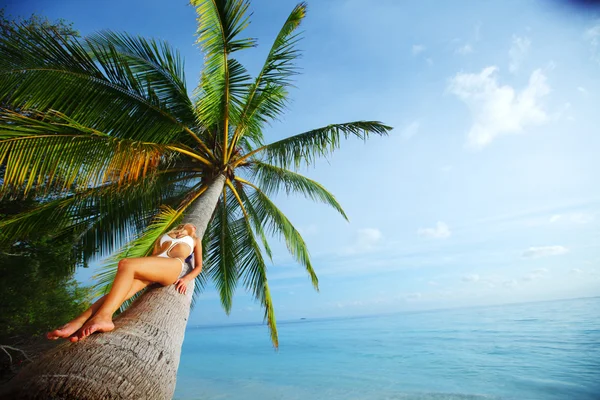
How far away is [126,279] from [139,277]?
148 mm

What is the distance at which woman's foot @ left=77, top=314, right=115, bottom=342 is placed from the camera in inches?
65.0

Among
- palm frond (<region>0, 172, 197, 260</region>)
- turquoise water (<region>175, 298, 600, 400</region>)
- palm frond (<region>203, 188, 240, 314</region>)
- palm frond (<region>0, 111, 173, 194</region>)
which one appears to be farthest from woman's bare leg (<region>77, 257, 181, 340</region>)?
turquoise water (<region>175, 298, 600, 400</region>)

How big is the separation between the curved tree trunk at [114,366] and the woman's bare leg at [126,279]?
0.08m

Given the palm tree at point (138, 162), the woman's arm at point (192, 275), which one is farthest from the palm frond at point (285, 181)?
the woman's arm at point (192, 275)

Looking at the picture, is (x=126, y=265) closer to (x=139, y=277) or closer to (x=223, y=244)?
(x=139, y=277)

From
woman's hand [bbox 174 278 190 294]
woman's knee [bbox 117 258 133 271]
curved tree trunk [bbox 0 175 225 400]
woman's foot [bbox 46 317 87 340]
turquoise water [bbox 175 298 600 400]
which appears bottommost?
turquoise water [bbox 175 298 600 400]

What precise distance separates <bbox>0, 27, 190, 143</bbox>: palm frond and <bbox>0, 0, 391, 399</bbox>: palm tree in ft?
0.05

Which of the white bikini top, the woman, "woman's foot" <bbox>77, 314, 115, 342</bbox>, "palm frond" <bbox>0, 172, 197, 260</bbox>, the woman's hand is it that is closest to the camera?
"woman's foot" <bbox>77, 314, 115, 342</bbox>

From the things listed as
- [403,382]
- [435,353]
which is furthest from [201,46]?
[435,353]

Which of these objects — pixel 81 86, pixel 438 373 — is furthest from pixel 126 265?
pixel 438 373

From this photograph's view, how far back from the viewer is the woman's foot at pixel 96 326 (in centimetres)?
165

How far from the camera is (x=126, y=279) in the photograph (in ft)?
7.54

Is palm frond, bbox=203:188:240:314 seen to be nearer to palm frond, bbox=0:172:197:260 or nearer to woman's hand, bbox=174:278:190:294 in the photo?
palm frond, bbox=0:172:197:260

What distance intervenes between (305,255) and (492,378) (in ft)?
30.0
